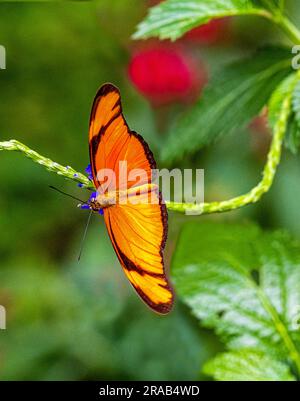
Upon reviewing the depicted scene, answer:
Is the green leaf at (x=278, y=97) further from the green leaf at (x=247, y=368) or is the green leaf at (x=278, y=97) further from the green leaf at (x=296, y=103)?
the green leaf at (x=247, y=368)

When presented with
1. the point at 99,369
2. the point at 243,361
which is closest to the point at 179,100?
the point at 99,369

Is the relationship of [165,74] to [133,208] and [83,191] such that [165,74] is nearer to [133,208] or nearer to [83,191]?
[83,191]

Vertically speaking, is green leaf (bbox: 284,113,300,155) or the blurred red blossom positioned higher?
the blurred red blossom

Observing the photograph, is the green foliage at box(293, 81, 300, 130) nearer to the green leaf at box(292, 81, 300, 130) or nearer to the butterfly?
the green leaf at box(292, 81, 300, 130)

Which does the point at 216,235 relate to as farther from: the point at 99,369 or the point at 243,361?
the point at 99,369

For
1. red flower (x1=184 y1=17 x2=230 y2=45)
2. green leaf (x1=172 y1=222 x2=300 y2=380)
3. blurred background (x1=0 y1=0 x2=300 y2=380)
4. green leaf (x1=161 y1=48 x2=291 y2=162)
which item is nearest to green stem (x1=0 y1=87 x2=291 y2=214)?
green leaf (x1=161 y1=48 x2=291 y2=162)

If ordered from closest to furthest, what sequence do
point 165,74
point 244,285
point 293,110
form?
point 293,110 → point 244,285 → point 165,74

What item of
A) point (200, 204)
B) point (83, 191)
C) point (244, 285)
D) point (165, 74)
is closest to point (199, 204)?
point (200, 204)
